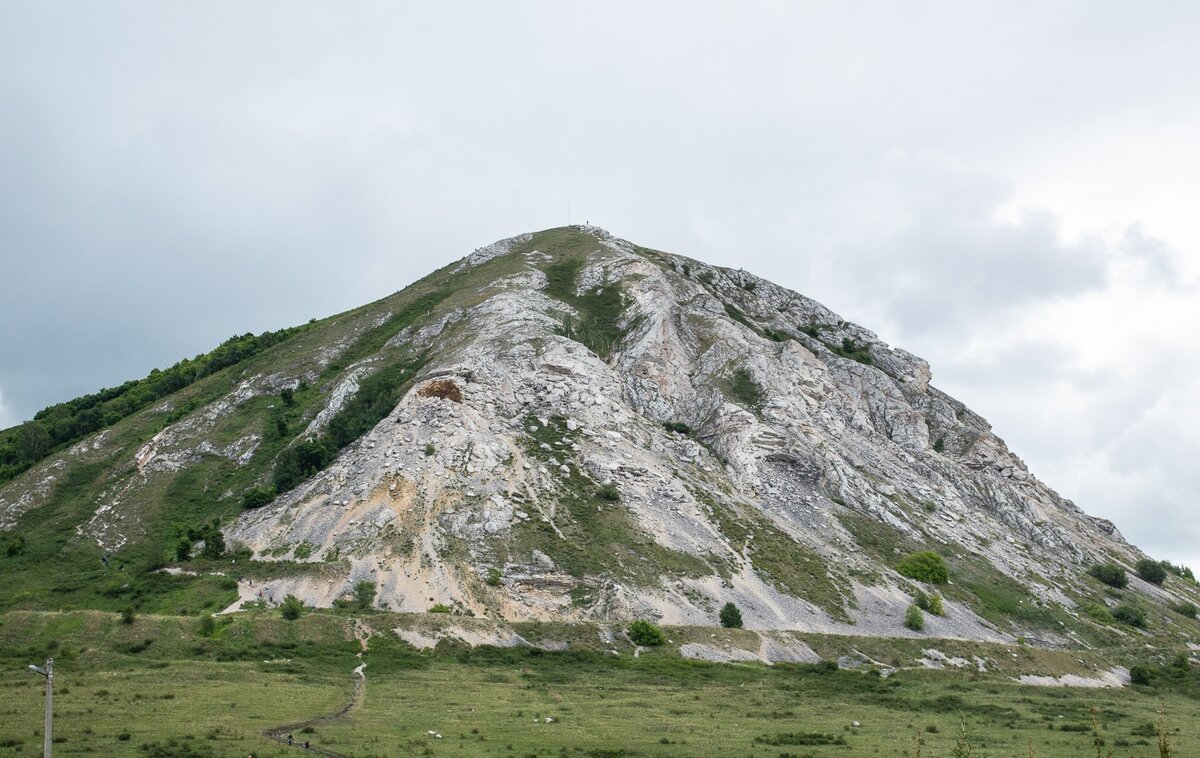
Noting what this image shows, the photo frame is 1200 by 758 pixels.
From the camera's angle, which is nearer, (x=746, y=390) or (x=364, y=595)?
(x=364, y=595)

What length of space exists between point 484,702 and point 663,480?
47997 mm

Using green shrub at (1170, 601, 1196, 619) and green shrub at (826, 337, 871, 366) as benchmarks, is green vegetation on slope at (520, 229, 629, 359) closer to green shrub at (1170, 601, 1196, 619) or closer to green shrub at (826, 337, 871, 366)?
green shrub at (826, 337, 871, 366)

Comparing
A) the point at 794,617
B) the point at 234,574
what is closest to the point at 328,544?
the point at 234,574

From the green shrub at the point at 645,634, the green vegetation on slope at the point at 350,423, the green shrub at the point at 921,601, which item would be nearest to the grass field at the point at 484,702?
the green shrub at the point at 645,634

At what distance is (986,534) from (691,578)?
48.5m

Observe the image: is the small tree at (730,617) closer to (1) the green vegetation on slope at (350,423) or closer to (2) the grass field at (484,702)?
(2) the grass field at (484,702)

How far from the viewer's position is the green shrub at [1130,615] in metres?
97.3

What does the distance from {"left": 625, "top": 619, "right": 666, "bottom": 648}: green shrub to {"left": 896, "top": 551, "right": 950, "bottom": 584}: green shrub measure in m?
34.5

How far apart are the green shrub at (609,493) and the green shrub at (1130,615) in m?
60.0

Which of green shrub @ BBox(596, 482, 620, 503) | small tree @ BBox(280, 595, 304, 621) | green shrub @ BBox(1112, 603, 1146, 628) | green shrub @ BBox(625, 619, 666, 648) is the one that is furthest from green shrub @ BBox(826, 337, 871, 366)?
small tree @ BBox(280, 595, 304, 621)

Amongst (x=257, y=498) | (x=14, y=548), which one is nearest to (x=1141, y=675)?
(x=257, y=498)

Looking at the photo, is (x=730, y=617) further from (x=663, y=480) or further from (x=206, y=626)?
(x=206, y=626)

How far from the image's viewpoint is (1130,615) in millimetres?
97875

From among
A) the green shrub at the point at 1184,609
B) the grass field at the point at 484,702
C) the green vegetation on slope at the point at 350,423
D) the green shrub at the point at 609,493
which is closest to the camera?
the grass field at the point at 484,702
